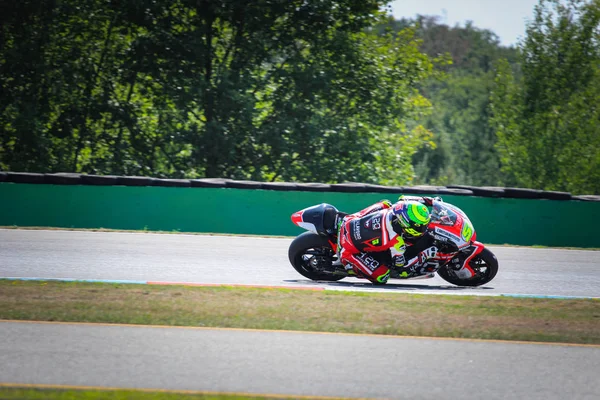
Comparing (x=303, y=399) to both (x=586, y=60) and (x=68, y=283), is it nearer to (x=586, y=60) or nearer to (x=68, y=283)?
(x=68, y=283)

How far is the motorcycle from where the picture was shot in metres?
10.6

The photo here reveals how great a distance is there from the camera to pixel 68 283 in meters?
10.1

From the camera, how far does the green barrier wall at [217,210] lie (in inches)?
661

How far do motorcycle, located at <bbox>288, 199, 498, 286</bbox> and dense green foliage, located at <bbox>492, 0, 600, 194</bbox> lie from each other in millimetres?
24894

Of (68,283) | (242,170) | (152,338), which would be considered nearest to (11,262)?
(68,283)

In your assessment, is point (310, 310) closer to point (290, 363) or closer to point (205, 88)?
point (290, 363)

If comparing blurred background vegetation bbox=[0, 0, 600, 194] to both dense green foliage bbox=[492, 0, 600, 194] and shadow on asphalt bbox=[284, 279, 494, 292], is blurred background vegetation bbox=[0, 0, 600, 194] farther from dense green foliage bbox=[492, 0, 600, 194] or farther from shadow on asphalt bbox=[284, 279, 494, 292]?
shadow on asphalt bbox=[284, 279, 494, 292]

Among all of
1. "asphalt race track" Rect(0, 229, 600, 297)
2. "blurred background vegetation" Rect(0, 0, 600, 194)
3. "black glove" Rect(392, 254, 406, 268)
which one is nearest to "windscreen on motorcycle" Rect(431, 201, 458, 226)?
"black glove" Rect(392, 254, 406, 268)

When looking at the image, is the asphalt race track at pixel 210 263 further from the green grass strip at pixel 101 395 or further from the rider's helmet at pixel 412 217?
the green grass strip at pixel 101 395

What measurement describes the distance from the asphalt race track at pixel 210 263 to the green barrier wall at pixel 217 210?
101cm

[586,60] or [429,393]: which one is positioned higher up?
[586,60]

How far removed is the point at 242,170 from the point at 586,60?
1774 cm

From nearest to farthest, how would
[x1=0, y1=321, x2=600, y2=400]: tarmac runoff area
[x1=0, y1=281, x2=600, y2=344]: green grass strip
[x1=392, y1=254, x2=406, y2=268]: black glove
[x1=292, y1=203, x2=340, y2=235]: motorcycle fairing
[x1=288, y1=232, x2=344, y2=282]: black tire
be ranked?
1. [x1=0, y1=321, x2=600, y2=400]: tarmac runoff area
2. [x1=0, y1=281, x2=600, y2=344]: green grass strip
3. [x1=392, y1=254, x2=406, y2=268]: black glove
4. [x1=292, y1=203, x2=340, y2=235]: motorcycle fairing
5. [x1=288, y1=232, x2=344, y2=282]: black tire

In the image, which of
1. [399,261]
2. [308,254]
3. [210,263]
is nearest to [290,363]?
[399,261]
